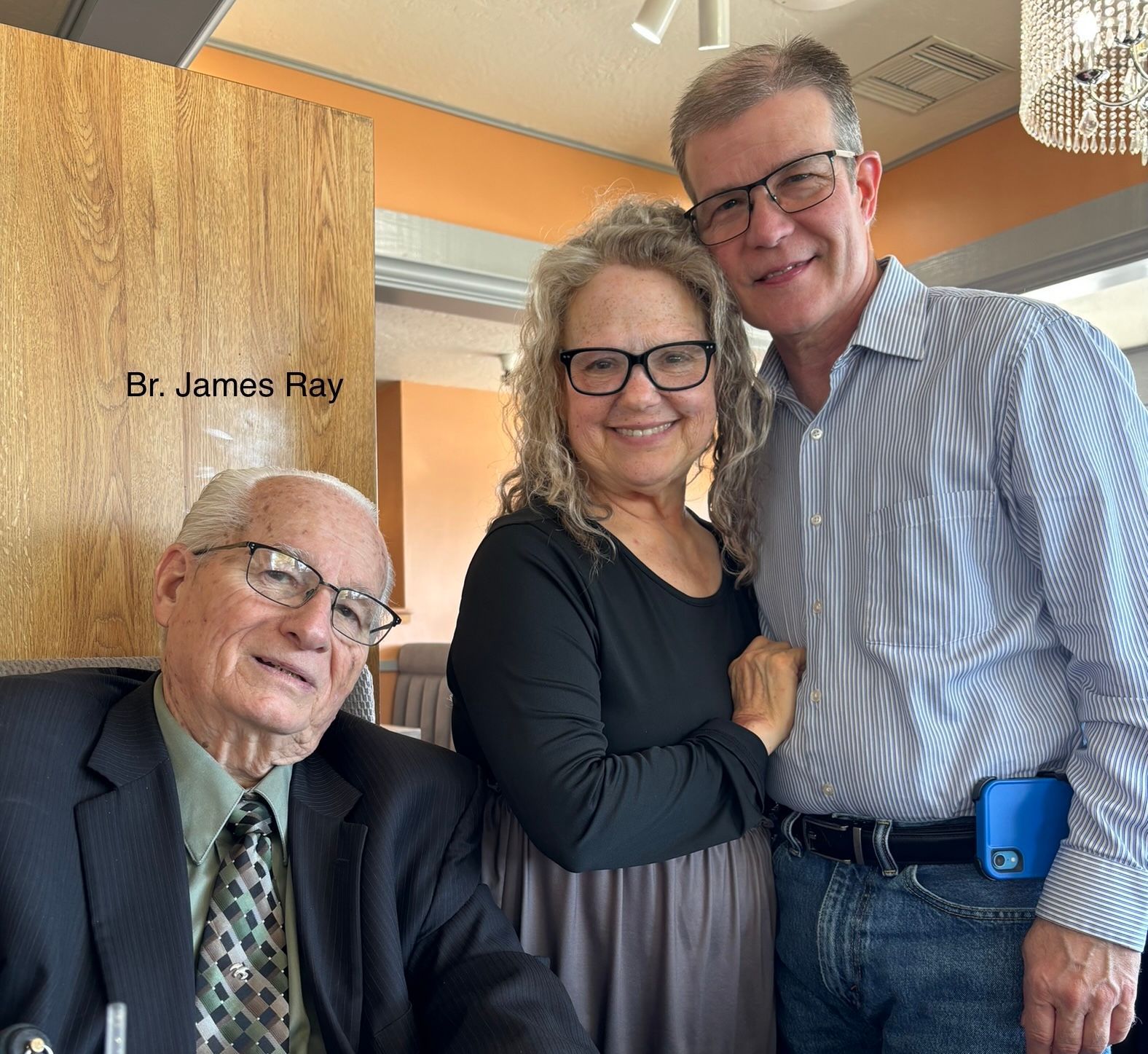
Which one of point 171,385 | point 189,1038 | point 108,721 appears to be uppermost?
point 171,385

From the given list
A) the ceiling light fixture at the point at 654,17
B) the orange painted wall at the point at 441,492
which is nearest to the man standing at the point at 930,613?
the ceiling light fixture at the point at 654,17

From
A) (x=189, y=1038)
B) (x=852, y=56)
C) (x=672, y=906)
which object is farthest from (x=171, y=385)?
(x=852, y=56)

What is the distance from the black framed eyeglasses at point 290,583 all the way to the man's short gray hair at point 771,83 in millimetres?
819

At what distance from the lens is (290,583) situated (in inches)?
55.7

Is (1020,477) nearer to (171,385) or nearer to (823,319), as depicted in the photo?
(823,319)

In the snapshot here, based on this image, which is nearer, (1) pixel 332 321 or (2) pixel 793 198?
(2) pixel 793 198

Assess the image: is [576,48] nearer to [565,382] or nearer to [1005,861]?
[565,382]

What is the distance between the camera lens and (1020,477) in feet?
4.08

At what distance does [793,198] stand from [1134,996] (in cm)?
105

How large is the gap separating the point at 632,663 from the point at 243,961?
0.60 m

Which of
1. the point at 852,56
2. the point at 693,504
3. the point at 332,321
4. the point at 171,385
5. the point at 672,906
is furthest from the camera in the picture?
the point at 693,504

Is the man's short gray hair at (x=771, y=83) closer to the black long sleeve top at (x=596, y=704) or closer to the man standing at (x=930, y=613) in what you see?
the man standing at (x=930, y=613)

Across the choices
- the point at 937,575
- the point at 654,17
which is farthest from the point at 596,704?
the point at 654,17

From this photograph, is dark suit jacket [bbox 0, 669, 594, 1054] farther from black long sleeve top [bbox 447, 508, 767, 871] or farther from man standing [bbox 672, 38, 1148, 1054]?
man standing [bbox 672, 38, 1148, 1054]
